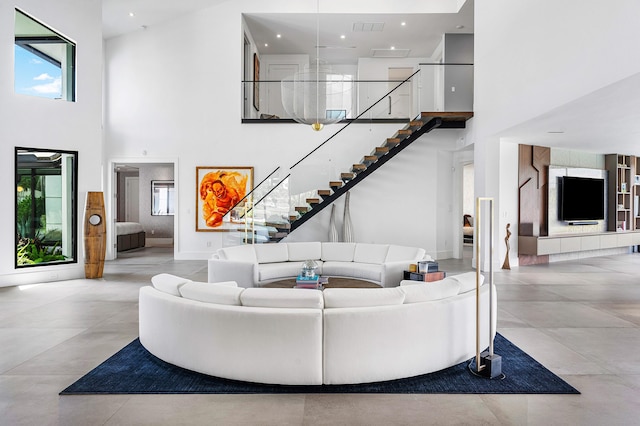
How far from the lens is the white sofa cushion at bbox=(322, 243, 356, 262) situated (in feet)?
24.2

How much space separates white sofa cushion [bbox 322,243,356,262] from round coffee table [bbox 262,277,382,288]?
379mm

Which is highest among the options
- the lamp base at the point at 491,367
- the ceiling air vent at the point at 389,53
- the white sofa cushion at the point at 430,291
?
the ceiling air vent at the point at 389,53

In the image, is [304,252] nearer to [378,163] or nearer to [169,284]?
[378,163]

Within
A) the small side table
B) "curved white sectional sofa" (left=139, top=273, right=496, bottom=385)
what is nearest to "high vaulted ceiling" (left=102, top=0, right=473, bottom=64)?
the small side table

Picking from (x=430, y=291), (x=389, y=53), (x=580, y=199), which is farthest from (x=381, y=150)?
(x=430, y=291)

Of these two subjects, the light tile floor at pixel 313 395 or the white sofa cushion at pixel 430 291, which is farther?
the white sofa cushion at pixel 430 291

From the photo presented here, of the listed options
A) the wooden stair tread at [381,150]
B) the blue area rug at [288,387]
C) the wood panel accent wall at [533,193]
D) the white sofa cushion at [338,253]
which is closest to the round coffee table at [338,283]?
the white sofa cushion at [338,253]

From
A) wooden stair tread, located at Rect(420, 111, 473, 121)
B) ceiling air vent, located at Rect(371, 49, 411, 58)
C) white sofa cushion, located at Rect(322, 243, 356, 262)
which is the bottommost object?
white sofa cushion, located at Rect(322, 243, 356, 262)

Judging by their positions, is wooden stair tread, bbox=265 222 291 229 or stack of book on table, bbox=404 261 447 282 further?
wooden stair tread, bbox=265 222 291 229

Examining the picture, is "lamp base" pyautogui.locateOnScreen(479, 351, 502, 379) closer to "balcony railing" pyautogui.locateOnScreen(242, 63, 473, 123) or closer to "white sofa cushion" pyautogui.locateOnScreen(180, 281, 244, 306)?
"white sofa cushion" pyautogui.locateOnScreen(180, 281, 244, 306)

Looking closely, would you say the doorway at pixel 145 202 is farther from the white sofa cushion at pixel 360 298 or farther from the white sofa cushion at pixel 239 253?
the white sofa cushion at pixel 360 298

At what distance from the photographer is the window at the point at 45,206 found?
737cm

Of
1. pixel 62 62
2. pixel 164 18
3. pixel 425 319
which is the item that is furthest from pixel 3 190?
pixel 425 319

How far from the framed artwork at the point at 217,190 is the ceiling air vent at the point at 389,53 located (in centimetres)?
550
